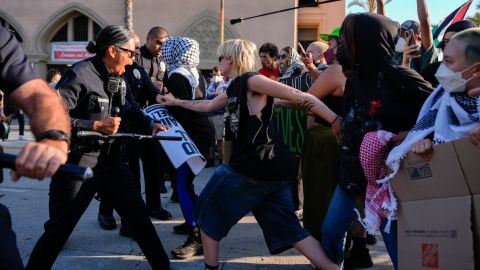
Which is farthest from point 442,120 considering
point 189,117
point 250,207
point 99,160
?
point 189,117

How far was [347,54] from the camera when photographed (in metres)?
2.91

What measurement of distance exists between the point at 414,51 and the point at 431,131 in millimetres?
1036

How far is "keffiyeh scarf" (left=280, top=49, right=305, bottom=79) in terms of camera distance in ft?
17.9

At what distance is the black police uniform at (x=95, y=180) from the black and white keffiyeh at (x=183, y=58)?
1016 mm

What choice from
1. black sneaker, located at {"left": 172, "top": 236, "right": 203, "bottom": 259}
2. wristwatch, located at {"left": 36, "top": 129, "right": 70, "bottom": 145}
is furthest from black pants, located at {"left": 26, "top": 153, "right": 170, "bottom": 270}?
wristwatch, located at {"left": 36, "top": 129, "right": 70, "bottom": 145}

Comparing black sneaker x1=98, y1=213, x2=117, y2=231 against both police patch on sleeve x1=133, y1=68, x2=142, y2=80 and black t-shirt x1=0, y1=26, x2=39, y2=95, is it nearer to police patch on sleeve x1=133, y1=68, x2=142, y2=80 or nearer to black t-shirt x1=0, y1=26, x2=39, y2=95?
police patch on sleeve x1=133, y1=68, x2=142, y2=80

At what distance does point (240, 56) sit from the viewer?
132 inches

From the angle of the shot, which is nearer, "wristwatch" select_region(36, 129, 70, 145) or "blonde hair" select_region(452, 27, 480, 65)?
"wristwatch" select_region(36, 129, 70, 145)

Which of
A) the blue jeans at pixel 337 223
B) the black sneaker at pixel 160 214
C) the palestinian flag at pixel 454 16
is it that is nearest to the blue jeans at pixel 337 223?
the blue jeans at pixel 337 223

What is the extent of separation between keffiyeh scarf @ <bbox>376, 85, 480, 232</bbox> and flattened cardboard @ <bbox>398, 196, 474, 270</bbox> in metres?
0.13

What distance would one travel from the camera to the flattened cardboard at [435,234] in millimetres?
2137

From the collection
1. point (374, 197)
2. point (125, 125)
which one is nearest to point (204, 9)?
point (125, 125)

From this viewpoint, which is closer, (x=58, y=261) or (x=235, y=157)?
(x=235, y=157)

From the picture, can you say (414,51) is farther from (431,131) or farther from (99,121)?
(99,121)
